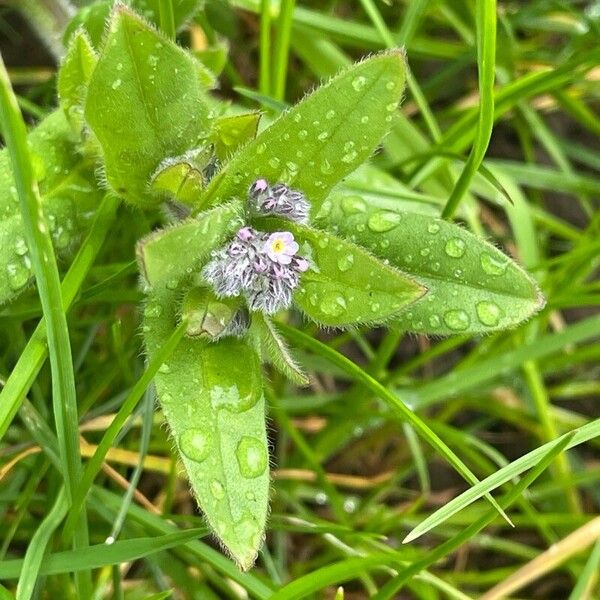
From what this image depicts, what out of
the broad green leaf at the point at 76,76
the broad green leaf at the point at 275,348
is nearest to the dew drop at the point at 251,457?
the broad green leaf at the point at 275,348

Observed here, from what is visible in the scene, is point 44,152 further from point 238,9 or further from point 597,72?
point 597,72

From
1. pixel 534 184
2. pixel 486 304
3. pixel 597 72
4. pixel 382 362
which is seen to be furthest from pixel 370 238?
Answer: pixel 597 72

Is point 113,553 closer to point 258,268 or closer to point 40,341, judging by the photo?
point 40,341

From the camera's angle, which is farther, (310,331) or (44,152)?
(310,331)

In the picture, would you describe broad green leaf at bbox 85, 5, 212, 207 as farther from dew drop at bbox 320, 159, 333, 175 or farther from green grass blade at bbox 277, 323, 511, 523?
green grass blade at bbox 277, 323, 511, 523

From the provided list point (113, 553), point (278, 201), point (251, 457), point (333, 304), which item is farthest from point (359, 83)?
point (113, 553)

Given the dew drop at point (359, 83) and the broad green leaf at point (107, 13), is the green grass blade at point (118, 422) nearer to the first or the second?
the dew drop at point (359, 83)
